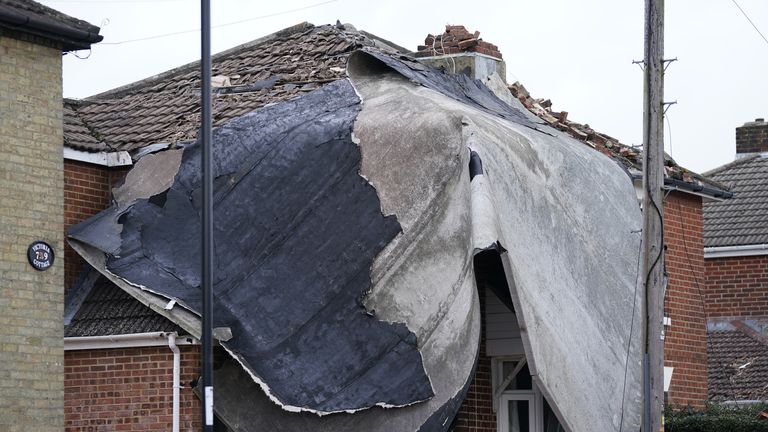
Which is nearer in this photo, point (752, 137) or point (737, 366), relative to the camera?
point (737, 366)

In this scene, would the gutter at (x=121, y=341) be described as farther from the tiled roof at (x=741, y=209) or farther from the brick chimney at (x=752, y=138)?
the brick chimney at (x=752, y=138)

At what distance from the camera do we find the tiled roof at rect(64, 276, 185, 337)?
1622cm

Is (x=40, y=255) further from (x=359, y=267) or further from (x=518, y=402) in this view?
(x=518, y=402)

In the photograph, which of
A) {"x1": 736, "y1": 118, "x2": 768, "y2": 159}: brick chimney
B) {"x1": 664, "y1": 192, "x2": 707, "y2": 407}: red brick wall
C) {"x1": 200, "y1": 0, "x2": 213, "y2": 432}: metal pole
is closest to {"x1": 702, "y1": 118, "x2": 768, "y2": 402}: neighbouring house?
{"x1": 736, "y1": 118, "x2": 768, "y2": 159}: brick chimney

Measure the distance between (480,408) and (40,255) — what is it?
6199mm

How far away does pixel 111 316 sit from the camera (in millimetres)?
16703

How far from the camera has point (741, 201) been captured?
1193 inches

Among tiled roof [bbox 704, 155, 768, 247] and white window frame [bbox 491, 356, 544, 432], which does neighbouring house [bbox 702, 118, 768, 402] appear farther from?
white window frame [bbox 491, 356, 544, 432]

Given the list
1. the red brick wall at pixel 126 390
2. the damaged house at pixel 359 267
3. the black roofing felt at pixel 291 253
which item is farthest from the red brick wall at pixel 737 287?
the red brick wall at pixel 126 390

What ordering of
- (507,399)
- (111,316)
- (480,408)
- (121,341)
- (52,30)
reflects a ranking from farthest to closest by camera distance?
1. (507,399)
2. (480,408)
3. (111,316)
4. (121,341)
5. (52,30)

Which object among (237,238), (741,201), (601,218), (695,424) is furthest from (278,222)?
(741,201)

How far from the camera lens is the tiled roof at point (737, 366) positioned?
87.6 feet

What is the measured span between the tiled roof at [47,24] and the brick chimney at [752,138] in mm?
20757

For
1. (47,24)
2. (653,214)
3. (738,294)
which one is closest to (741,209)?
(738,294)
